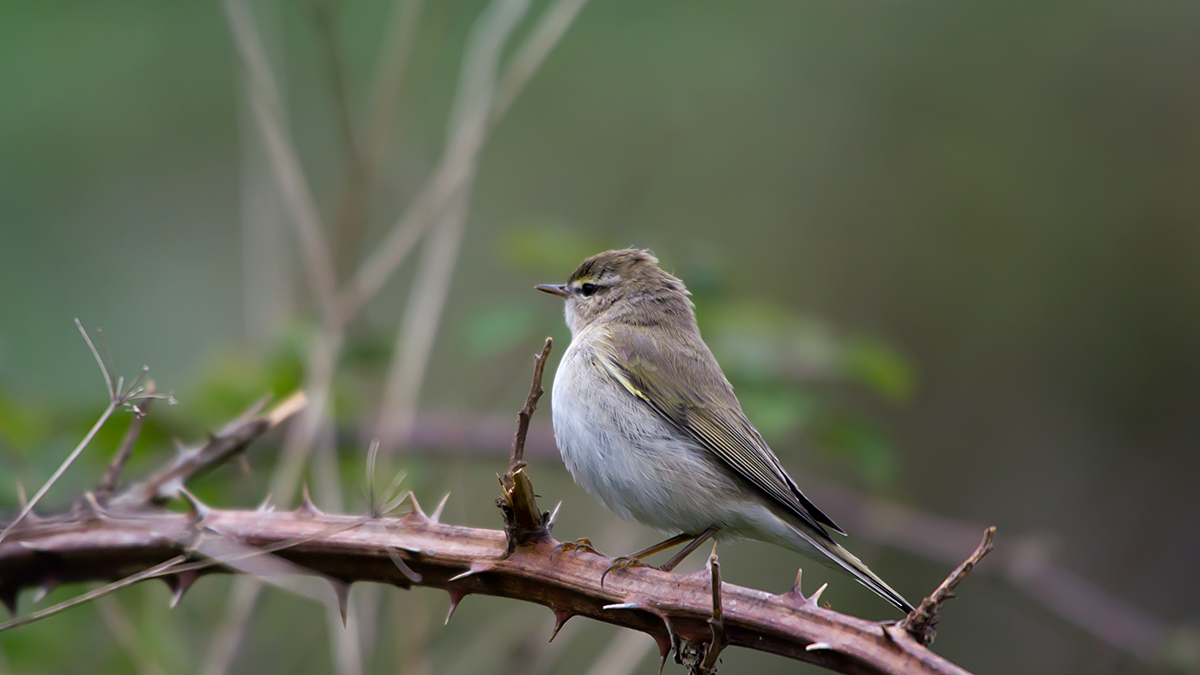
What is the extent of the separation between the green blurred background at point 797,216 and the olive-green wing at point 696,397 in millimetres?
1209

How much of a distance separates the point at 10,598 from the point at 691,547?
2.23 m

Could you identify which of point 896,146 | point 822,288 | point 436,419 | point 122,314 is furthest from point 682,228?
point 122,314

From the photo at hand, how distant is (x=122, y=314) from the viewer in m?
7.54

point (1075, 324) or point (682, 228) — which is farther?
point (682, 228)

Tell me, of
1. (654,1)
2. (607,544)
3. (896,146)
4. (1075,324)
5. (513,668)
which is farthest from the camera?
(654,1)

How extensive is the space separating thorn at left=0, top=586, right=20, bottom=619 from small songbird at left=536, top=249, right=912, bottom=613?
187 centimetres

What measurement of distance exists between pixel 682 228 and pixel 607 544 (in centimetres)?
401

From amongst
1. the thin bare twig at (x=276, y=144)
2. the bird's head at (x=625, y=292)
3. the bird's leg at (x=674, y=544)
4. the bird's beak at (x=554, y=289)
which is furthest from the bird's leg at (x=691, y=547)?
the thin bare twig at (x=276, y=144)

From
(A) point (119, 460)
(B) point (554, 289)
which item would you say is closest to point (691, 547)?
(B) point (554, 289)

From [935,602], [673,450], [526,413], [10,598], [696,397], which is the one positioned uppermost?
[696,397]

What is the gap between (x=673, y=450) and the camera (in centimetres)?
362

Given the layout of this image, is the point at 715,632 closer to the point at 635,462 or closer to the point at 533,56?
the point at 635,462

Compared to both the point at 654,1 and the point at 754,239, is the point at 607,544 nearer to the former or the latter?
the point at 754,239

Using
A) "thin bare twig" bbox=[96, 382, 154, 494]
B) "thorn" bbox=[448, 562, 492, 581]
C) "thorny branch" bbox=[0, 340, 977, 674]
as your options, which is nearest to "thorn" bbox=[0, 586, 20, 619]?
"thorny branch" bbox=[0, 340, 977, 674]
